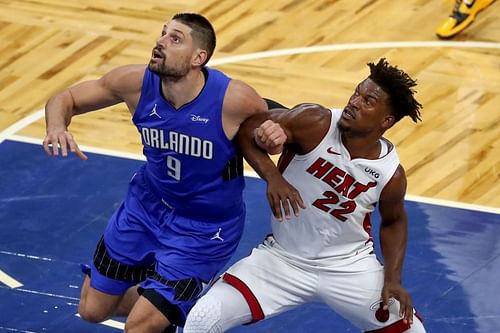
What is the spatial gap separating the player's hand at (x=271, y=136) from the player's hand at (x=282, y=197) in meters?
0.17

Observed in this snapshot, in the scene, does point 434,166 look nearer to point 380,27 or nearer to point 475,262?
point 475,262

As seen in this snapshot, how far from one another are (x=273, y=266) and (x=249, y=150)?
2.32 feet

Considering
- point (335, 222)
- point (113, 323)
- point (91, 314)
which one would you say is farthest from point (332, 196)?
point (113, 323)

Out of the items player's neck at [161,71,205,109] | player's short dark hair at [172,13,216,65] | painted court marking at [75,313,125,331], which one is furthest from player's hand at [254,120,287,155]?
painted court marking at [75,313,125,331]

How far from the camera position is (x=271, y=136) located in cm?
705

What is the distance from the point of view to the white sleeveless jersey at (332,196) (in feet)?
24.2

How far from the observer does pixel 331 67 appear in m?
12.3

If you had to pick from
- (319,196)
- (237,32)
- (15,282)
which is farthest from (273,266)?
(237,32)

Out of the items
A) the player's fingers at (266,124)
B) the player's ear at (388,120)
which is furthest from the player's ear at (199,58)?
the player's ear at (388,120)

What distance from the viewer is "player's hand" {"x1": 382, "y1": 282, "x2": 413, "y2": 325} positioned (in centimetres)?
734

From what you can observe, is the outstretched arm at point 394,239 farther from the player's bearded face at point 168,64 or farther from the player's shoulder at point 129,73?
the player's shoulder at point 129,73

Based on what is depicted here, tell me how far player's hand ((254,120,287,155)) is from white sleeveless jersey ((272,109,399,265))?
1.04 feet

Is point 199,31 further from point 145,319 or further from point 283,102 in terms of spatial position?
point 283,102

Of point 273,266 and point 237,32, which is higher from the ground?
point 273,266
